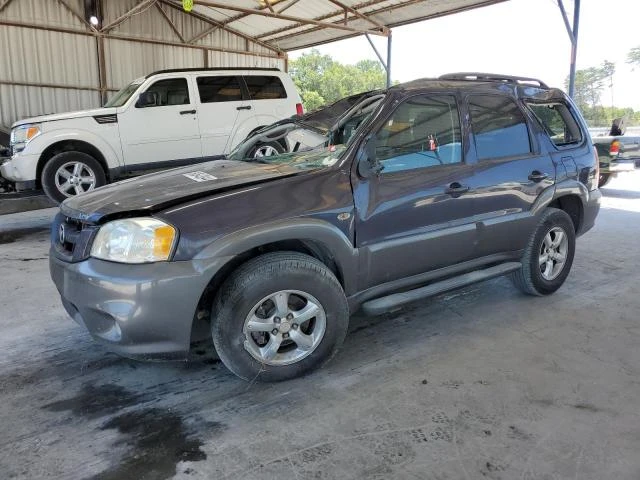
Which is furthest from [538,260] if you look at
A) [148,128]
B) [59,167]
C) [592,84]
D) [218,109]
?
[592,84]

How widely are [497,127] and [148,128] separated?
574cm

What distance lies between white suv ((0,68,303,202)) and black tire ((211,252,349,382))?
551 centimetres

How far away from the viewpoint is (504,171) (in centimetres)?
379

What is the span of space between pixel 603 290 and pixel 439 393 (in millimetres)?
2588

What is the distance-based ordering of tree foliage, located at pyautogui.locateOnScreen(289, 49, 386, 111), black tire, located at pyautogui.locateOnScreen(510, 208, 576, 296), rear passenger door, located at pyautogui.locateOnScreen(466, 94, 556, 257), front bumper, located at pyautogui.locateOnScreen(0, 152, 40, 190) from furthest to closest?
tree foliage, located at pyautogui.locateOnScreen(289, 49, 386, 111) < front bumper, located at pyautogui.locateOnScreen(0, 152, 40, 190) < black tire, located at pyautogui.locateOnScreen(510, 208, 576, 296) < rear passenger door, located at pyautogui.locateOnScreen(466, 94, 556, 257)

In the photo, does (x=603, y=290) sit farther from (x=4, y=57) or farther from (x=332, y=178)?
(x=4, y=57)

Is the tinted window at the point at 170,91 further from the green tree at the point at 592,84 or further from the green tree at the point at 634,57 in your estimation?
the green tree at the point at 634,57

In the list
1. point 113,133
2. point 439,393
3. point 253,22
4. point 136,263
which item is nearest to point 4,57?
point 253,22

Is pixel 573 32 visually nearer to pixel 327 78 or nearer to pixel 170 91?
pixel 170 91

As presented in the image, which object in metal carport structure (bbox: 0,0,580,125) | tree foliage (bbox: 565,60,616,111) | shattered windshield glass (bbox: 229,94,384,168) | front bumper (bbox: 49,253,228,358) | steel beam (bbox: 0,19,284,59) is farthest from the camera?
tree foliage (bbox: 565,60,616,111)

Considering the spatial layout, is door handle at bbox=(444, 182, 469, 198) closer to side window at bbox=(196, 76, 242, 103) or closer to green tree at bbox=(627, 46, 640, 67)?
side window at bbox=(196, 76, 242, 103)

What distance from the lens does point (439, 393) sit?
288cm

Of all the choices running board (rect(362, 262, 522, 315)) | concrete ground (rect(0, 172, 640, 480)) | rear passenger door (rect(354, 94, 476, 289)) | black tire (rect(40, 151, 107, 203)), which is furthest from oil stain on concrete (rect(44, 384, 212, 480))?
black tire (rect(40, 151, 107, 203))

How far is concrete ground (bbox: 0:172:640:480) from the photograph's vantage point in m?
2.31
